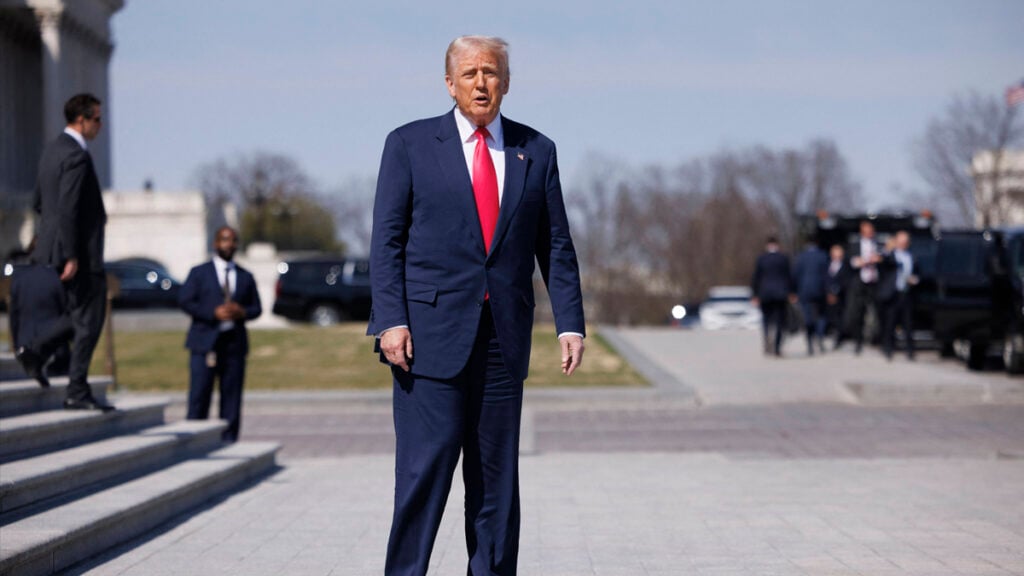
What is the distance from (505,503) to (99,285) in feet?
15.8

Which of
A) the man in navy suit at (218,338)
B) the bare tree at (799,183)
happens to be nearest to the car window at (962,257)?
the man in navy suit at (218,338)

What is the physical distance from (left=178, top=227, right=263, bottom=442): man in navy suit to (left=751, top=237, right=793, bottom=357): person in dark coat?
11.3m

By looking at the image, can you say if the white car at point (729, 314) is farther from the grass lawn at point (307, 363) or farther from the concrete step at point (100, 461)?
the concrete step at point (100, 461)

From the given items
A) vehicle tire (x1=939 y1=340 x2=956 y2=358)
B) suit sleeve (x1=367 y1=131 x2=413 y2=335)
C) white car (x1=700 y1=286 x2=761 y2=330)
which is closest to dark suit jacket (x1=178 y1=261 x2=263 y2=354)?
suit sleeve (x1=367 y1=131 x2=413 y2=335)

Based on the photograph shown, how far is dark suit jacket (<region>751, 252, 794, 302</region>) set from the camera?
75.9ft

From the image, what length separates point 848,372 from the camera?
2138 cm

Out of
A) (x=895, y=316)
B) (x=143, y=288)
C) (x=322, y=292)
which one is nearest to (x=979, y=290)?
(x=895, y=316)

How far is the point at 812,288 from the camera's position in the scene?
25562 millimetres

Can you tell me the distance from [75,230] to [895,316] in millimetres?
16412

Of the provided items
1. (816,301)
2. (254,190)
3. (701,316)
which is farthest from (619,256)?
(816,301)

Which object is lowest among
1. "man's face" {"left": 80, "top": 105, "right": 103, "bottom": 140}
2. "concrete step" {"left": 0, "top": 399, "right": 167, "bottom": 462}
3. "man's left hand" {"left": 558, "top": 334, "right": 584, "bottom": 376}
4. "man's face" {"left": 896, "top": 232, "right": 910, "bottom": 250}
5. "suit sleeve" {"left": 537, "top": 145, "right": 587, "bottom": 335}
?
"concrete step" {"left": 0, "top": 399, "right": 167, "bottom": 462}

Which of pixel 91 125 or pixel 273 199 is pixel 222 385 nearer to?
pixel 91 125

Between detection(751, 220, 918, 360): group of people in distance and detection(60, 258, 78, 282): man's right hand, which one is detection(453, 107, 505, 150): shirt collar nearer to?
detection(60, 258, 78, 282): man's right hand

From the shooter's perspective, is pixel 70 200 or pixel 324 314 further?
pixel 324 314
